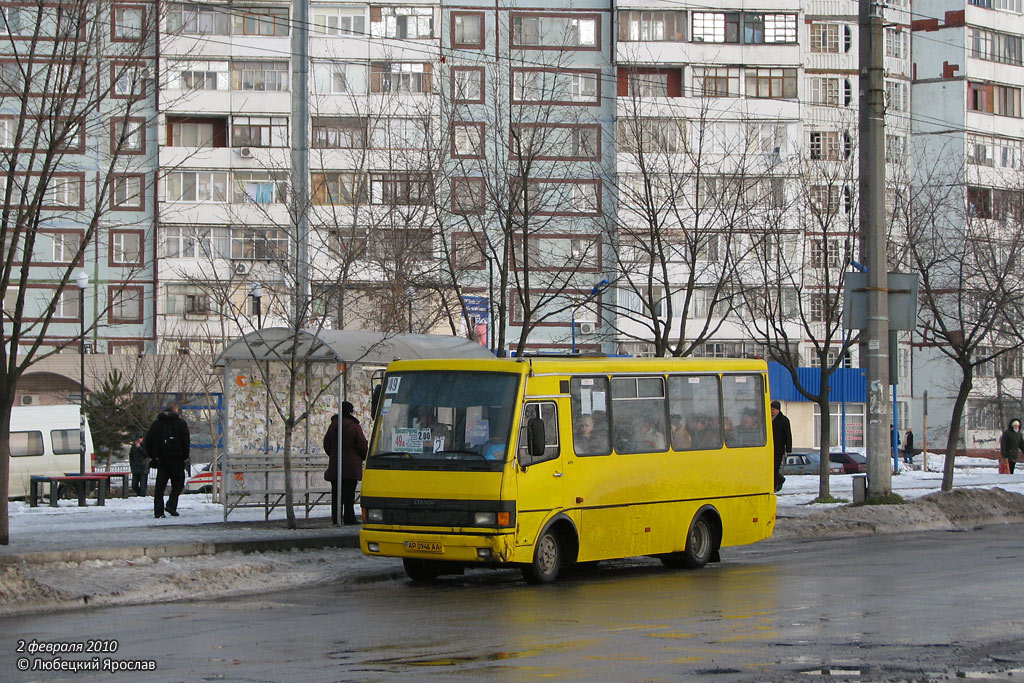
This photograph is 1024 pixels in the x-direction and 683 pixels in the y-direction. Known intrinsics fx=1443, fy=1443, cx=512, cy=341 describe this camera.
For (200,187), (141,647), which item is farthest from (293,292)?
(200,187)

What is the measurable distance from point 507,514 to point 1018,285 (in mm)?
27772

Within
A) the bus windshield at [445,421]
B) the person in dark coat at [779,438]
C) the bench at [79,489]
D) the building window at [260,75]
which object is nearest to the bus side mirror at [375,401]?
the bus windshield at [445,421]

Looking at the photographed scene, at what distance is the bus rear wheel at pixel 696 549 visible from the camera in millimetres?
17812

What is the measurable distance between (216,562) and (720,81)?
175 ft

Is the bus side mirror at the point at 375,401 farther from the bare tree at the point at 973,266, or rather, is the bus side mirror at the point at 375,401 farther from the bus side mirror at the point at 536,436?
the bare tree at the point at 973,266

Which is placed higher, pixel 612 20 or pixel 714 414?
pixel 612 20

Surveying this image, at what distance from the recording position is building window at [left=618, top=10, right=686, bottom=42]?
66.0 metres

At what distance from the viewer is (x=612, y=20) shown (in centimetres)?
6719

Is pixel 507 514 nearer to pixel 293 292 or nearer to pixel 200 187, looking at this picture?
pixel 293 292

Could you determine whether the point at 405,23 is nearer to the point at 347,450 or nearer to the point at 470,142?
the point at 470,142

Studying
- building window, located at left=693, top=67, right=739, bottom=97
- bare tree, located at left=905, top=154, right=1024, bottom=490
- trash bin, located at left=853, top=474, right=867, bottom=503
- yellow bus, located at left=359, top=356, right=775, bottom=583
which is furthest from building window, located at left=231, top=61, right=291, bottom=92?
yellow bus, located at left=359, top=356, right=775, bottom=583

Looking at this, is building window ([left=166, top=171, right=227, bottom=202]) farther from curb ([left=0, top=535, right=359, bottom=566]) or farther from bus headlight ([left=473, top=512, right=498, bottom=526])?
bus headlight ([left=473, top=512, right=498, bottom=526])

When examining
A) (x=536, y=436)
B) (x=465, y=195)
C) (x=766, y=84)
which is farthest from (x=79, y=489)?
(x=766, y=84)

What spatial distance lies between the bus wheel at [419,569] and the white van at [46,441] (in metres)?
27.6
